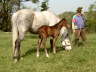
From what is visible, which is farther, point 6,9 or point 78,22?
point 6,9

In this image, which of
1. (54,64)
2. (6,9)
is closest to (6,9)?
(6,9)

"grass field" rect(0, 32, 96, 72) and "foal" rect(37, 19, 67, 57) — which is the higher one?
"foal" rect(37, 19, 67, 57)

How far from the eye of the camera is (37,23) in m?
11.2

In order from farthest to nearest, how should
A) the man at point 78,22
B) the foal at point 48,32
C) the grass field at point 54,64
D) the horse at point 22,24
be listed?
the man at point 78,22 < the foal at point 48,32 < the horse at point 22,24 < the grass field at point 54,64

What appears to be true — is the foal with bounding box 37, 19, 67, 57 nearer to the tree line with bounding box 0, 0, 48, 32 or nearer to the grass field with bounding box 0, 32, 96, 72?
the grass field with bounding box 0, 32, 96, 72

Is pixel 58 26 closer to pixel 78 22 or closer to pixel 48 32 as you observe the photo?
pixel 48 32

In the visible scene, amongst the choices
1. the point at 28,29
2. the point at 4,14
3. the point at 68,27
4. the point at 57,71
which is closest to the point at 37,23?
the point at 28,29

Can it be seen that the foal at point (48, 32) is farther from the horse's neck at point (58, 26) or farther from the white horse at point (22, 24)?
the white horse at point (22, 24)

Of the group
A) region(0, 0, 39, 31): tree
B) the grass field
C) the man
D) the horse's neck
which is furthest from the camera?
region(0, 0, 39, 31): tree

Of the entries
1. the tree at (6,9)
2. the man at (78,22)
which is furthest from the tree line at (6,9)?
the man at (78,22)

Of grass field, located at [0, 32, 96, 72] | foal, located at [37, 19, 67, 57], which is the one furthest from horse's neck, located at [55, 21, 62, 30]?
grass field, located at [0, 32, 96, 72]

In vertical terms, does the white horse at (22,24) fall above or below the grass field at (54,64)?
above

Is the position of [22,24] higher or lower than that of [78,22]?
higher

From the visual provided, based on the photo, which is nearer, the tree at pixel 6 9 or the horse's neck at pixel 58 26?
the horse's neck at pixel 58 26
